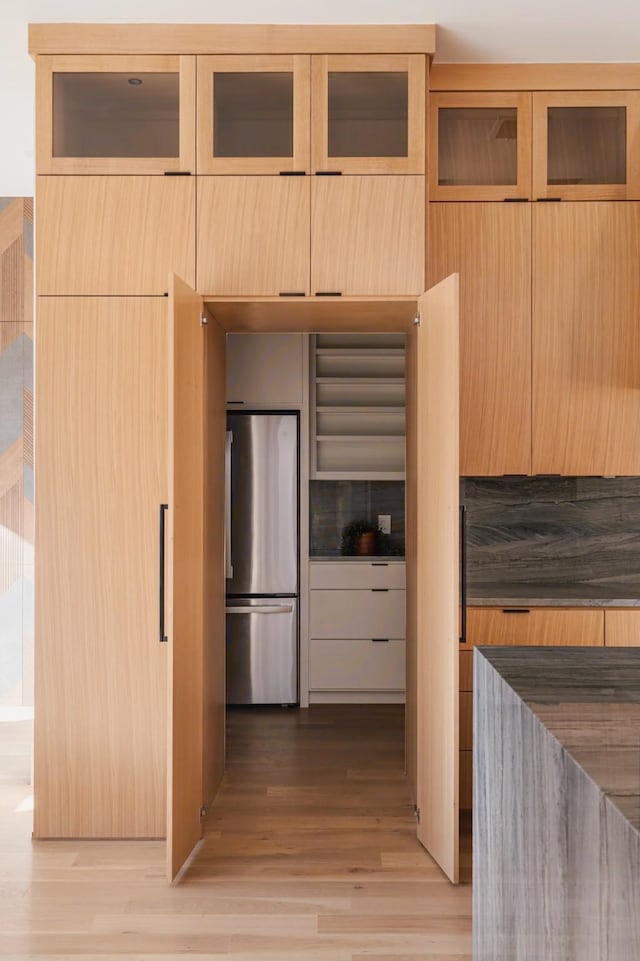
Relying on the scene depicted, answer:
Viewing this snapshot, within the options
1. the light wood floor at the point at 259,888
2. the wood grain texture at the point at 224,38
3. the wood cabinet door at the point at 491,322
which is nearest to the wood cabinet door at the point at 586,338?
the wood cabinet door at the point at 491,322

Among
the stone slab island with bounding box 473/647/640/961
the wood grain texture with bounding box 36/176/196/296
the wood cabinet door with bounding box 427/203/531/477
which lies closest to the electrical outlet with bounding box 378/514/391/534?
the wood cabinet door with bounding box 427/203/531/477

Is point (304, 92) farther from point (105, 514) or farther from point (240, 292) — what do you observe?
point (105, 514)

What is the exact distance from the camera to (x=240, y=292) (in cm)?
307

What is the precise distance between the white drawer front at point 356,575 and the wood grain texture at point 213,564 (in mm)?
1238

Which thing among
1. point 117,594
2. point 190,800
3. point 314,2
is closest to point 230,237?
point 314,2

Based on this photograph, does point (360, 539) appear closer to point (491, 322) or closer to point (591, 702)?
point (491, 322)

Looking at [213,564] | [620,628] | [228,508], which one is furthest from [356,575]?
[620,628]

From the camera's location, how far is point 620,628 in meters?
3.21

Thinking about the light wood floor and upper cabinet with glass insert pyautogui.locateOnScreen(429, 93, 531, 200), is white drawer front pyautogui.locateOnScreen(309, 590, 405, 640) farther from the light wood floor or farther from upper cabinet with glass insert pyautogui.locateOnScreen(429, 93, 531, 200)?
upper cabinet with glass insert pyautogui.locateOnScreen(429, 93, 531, 200)

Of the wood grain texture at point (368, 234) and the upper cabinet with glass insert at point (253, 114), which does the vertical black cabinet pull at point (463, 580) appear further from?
the upper cabinet with glass insert at point (253, 114)

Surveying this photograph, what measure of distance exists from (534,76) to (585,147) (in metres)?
0.35

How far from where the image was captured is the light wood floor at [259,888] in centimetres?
234

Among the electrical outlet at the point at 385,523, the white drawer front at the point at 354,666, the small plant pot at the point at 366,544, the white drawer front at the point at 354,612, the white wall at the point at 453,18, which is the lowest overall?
the white drawer front at the point at 354,666

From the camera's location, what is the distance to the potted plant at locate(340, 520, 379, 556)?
507 centimetres
